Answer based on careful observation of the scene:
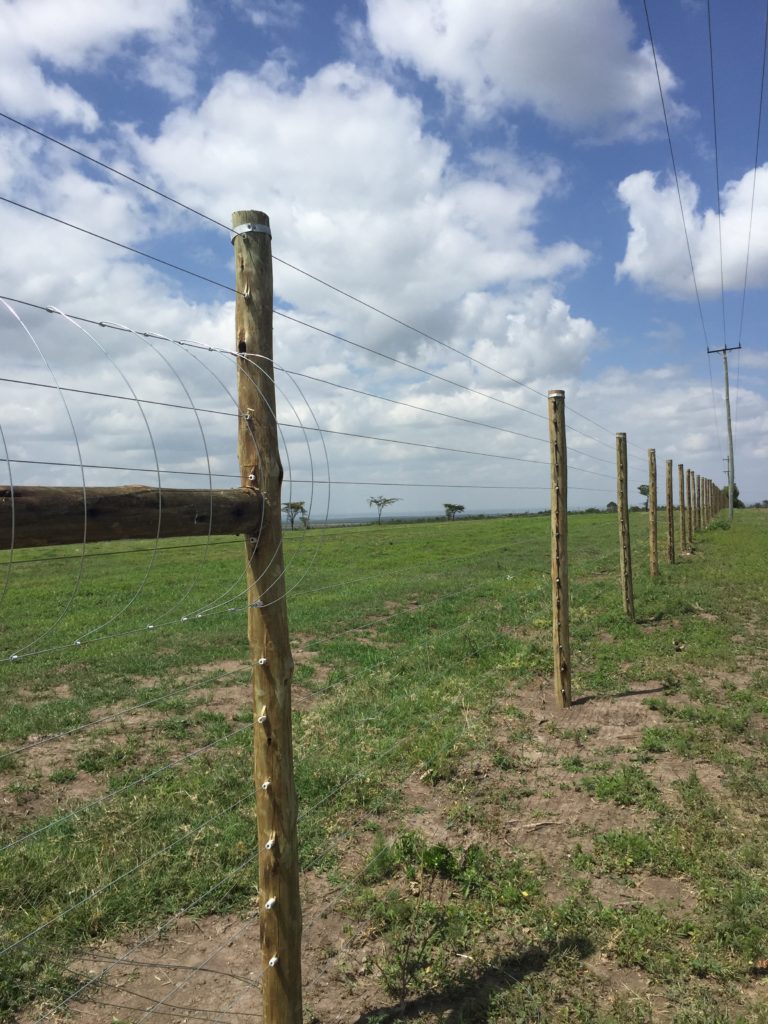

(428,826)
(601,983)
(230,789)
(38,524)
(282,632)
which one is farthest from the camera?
(230,789)

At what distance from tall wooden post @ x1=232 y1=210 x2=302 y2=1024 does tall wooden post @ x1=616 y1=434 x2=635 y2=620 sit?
26.9ft

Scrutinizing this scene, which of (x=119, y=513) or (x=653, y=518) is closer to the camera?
(x=119, y=513)

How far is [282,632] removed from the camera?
117 inches

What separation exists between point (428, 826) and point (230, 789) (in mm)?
1528

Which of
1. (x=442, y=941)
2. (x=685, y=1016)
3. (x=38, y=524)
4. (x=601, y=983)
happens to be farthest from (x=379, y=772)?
(x=38, y=524)

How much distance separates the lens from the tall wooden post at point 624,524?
33.8 ft

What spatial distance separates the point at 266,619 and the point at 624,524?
8.69 m

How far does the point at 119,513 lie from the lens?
7.66 ft

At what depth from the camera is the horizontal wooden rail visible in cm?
208

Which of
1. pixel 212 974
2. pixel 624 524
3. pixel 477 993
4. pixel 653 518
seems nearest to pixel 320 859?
pixel 212 974

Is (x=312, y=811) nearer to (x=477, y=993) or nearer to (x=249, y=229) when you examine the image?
(x=477, y=993)

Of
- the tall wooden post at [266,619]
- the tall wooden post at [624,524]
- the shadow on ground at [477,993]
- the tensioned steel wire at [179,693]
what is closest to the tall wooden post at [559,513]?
the tensioned steel wire at [179,693]

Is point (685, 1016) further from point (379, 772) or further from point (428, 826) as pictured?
point (379, 772)

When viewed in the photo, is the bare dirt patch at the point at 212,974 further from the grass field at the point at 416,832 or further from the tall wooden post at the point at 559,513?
the tall wooden post at the point at 559,513
